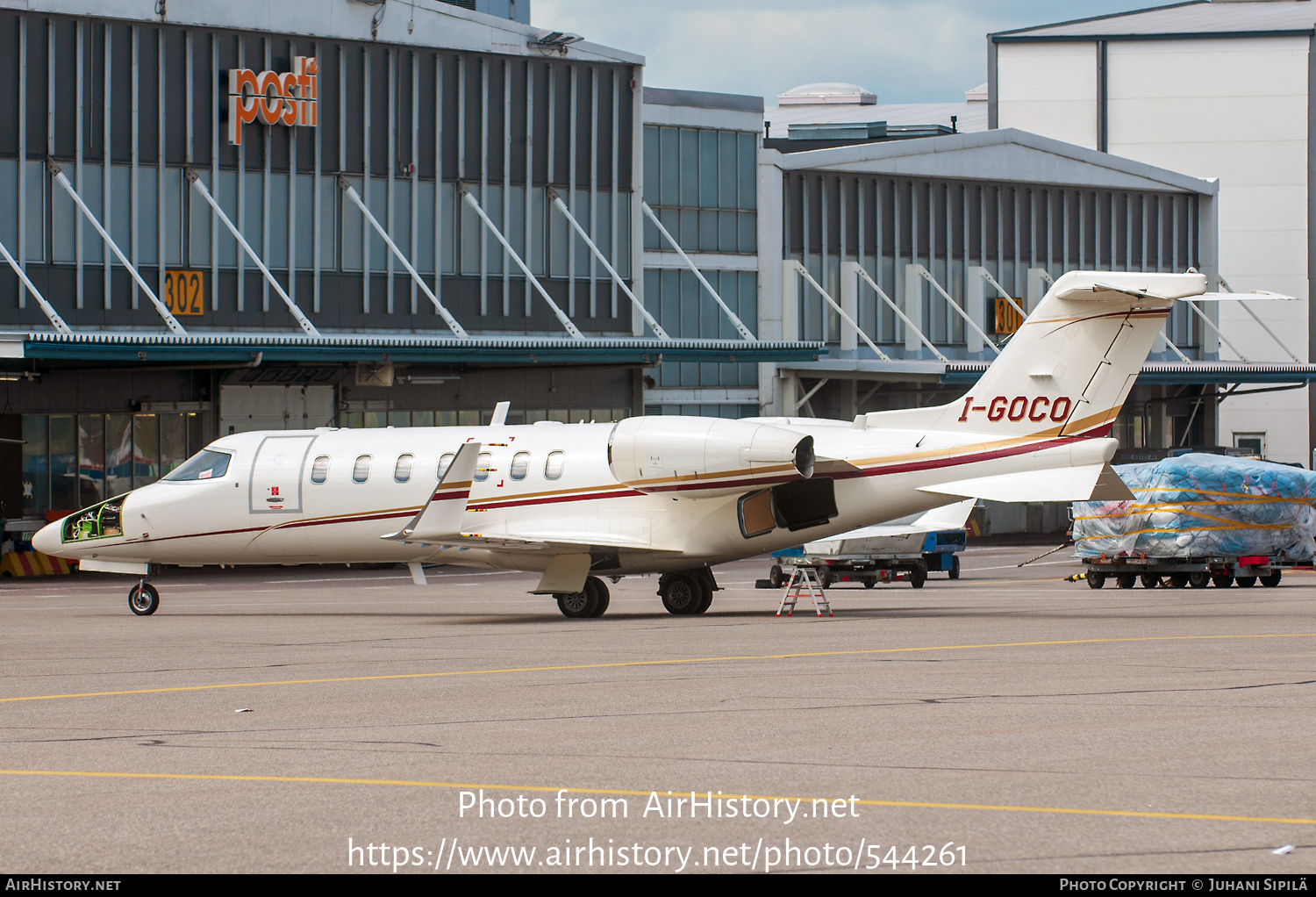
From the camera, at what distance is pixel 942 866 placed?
717 centimetres

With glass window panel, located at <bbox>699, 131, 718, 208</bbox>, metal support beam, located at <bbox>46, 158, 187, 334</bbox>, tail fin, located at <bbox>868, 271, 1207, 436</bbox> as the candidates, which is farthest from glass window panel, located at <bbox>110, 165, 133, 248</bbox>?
tail fin, located at <bbox>868, 271, 1207, 436</bbox>

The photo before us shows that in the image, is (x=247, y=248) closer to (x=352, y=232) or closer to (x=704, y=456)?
(x=352, y=232)

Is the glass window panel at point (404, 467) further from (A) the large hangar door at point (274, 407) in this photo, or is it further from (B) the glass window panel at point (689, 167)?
(B) the glass window panel at point (689, 167)

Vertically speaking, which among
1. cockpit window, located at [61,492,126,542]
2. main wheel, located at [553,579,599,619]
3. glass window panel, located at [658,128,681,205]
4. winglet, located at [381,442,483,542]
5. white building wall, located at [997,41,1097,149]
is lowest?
main wheel, located at [553,579,599,619]

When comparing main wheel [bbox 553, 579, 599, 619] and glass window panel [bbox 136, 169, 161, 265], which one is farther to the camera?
glass window panel [bbox 136, 169, 161, 265]

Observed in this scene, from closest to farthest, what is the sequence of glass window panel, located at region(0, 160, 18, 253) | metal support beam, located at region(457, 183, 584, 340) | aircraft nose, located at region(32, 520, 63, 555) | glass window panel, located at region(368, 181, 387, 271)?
aircraft nose, located at region(32, 520, 63, 555), glass window panel, located at region(0, 160, 18, 253), glass window panel, located at region(368, 181, 387, 271), metal support beam, located at region(457, 183, 584, 340)

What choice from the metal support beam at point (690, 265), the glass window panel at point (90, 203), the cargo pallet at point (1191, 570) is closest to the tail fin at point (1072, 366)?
the cargo pallet at point (1191, 570)

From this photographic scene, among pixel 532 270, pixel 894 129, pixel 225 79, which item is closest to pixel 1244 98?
pixel 894 129

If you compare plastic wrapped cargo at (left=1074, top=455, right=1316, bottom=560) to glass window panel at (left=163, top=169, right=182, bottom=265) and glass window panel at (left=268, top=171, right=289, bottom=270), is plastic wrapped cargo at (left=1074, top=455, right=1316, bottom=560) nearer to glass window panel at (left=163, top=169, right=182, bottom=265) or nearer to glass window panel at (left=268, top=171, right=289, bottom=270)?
glass window panel at (left=268, top=171, right=289, bottom=270)

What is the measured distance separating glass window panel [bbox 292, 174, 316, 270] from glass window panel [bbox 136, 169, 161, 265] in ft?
12.8

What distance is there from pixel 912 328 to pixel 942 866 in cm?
5264

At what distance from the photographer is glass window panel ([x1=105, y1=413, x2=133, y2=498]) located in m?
43.9

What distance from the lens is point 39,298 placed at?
4009cm

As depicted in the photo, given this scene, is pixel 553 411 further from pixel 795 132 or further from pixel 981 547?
pixel 795 132
